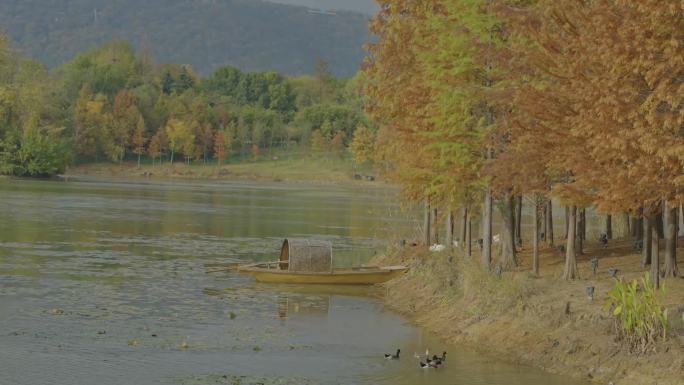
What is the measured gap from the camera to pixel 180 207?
277 feet

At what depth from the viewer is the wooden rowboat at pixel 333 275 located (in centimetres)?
3906

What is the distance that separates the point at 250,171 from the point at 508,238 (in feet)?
459

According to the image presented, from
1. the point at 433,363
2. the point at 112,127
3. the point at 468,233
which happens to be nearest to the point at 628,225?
the point at 468,233

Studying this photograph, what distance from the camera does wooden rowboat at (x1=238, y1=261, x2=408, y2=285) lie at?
39062 mm

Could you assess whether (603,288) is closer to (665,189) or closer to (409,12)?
(665,189)

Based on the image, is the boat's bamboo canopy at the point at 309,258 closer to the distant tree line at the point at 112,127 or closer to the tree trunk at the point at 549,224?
the tree trunk at the point at 549,224

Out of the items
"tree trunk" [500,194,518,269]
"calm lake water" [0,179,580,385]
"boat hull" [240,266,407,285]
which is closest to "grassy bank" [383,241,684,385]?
"calm lake water" [0,179,580,385]

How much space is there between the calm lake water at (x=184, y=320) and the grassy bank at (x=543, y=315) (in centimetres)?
77

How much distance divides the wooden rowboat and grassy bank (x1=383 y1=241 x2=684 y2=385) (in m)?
1.64

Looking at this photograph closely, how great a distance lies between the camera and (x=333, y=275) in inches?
1540

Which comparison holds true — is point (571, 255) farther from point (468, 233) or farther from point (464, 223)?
point (464, 223)

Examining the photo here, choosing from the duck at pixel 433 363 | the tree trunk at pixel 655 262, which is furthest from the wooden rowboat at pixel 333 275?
the duck at pixel 433 363

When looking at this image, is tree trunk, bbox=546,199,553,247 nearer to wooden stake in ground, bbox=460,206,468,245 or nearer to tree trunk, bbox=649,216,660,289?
wooden stake in ground, bbox=460,206,468,245

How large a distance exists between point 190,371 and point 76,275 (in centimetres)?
1756
